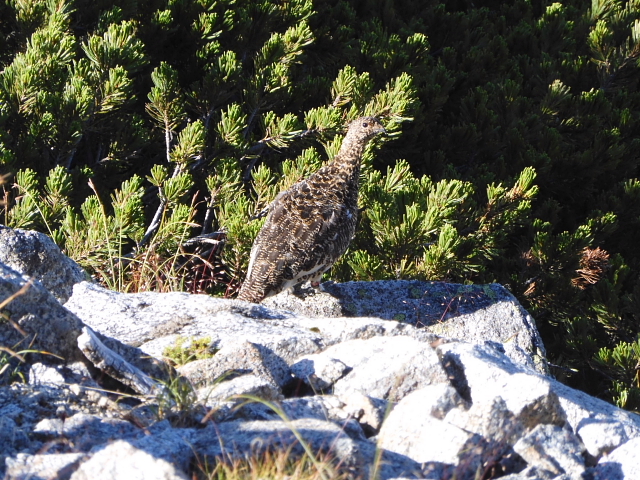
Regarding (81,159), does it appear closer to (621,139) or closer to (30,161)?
(30,161)

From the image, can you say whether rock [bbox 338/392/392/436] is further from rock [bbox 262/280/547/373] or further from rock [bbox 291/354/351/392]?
rock [bbox 262/280/547/373]

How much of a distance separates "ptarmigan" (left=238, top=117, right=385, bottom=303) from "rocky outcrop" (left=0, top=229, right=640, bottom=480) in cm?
178

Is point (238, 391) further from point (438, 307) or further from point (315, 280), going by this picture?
point (315, 280)

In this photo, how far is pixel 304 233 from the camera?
5.60m

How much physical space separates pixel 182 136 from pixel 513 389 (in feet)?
12.1

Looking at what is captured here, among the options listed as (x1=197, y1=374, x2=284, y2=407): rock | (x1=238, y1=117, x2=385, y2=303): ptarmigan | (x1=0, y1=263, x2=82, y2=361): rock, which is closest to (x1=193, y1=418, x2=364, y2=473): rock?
(x1=197, y1=374, x2=284, y2=407): rock

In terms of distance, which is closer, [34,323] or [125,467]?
[125,467]

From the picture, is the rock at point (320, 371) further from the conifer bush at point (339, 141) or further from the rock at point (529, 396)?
the conifer bush at point (339, 141)

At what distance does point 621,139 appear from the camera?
8.62 metres

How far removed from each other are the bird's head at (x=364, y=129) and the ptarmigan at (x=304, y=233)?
0.23 metres

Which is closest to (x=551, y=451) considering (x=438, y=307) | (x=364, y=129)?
(x=438, y=307)

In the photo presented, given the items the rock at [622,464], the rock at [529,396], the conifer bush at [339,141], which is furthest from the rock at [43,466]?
the conifer bush at [339,141]

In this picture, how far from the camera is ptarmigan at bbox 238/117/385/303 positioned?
5.46 m

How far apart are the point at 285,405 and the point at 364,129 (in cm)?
365
